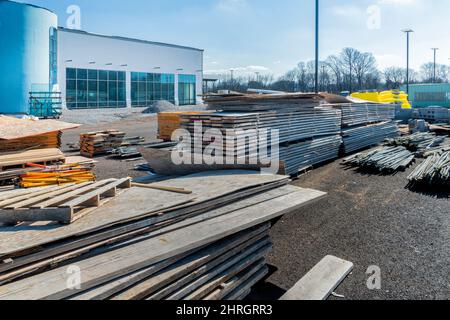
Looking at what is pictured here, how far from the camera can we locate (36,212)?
3.87 meters

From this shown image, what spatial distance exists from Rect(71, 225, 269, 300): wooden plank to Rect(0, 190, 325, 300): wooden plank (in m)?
0.06

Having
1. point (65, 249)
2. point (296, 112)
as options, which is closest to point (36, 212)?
point (65, 249)

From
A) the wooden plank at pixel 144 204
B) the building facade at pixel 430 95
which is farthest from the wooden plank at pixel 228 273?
the building facade at pixel 430 95

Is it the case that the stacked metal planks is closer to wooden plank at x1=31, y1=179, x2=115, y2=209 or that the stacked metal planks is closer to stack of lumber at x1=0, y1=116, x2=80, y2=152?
wooden plank at x1=31, y1=179, x2=115, y2=209

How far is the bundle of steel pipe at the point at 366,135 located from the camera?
13594mm

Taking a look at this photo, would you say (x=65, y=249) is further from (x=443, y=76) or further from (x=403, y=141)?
(x=443, y=76)

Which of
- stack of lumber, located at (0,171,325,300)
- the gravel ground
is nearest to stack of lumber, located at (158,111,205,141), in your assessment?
the gravel ground

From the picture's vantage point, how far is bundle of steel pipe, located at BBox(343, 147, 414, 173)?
1078 centimetres

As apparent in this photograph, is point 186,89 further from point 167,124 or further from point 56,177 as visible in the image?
point 56,177

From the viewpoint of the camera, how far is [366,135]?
14.9m

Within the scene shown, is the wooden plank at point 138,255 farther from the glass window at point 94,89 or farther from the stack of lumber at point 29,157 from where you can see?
the glass window at point 94,89

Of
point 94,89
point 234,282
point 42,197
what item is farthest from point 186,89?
point 234,282

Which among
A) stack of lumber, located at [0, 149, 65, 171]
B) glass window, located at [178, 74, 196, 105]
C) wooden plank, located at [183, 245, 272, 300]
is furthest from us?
glass window, located at [178, 74, 196, 105]

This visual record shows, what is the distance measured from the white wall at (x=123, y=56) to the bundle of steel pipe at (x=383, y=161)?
1170 inches
